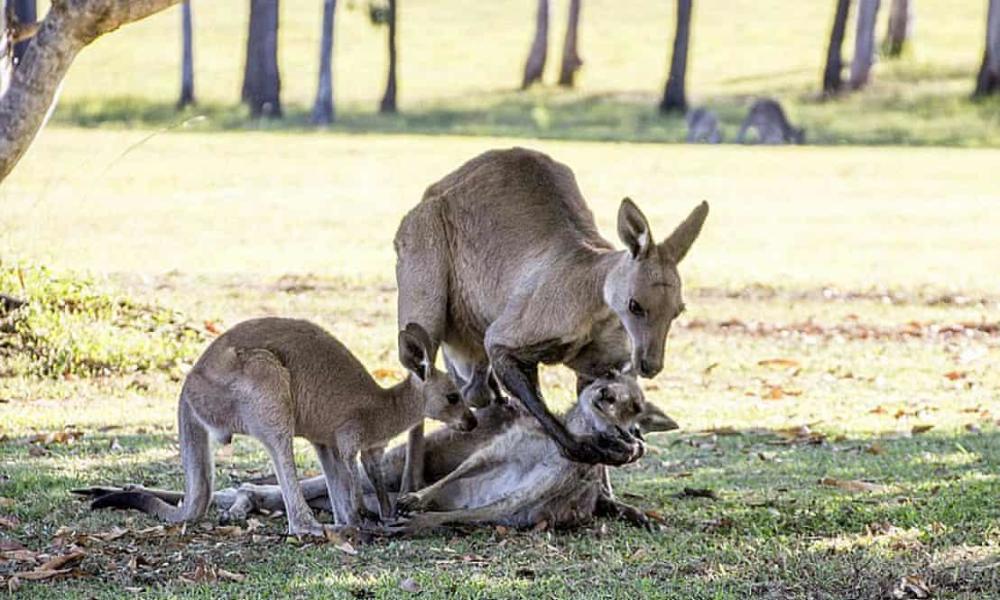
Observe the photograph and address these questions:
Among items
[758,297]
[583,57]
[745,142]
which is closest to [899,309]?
[758,297]

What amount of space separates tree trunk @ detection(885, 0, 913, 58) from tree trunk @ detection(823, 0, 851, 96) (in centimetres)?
714

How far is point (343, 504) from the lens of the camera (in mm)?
7305

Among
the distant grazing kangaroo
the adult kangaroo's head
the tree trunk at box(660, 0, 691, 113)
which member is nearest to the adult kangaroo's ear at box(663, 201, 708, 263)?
the adult kangaroo's head

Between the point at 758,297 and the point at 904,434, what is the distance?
6.49 metres

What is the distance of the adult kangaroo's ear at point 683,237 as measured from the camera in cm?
713

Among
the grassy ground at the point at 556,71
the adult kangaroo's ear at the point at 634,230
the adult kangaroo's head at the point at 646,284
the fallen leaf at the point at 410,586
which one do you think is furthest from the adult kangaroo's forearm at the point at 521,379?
the grassy ground at the point at 556,71

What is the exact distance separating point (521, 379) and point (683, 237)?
94cm

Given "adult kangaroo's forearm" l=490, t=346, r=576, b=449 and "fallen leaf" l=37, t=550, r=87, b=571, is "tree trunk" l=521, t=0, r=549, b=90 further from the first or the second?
"fallen leaf" l=37, t=550, r=87, b=571

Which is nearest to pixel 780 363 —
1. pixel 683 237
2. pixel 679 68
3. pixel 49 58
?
pixel 683 237

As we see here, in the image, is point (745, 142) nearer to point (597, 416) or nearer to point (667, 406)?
point (667, 406)

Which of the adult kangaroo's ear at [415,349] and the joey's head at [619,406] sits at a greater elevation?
the adult kangaroo's ear at [415,349]

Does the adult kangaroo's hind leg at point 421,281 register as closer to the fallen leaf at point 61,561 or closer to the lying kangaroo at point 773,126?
the fallen leaf at point 61,561

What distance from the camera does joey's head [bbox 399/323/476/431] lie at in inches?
287

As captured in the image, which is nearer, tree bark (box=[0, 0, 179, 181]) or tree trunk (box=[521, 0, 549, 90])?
tree bark (box=[0, 0, 179, 181])
